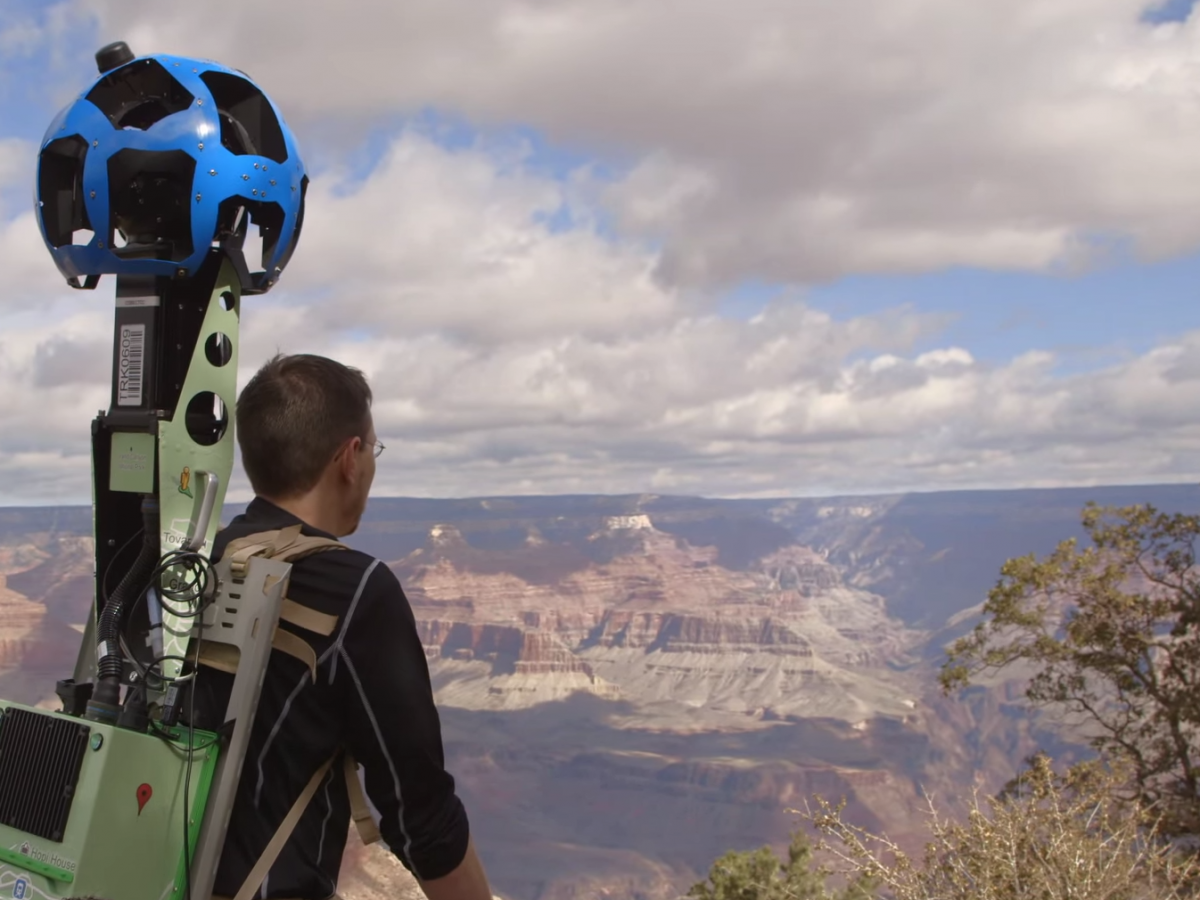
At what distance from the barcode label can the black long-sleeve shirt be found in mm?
630

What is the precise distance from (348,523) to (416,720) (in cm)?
57

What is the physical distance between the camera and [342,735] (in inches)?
99.9

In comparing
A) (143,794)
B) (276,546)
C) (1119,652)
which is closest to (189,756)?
(143,794)

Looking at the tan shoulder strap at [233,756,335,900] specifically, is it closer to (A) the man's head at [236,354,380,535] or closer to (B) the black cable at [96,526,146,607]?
(A) the man's head at [236,354,380,535]

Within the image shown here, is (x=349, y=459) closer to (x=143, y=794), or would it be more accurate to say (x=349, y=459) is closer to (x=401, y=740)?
(x=401, y=740)

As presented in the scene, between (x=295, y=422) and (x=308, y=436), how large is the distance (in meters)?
0.04

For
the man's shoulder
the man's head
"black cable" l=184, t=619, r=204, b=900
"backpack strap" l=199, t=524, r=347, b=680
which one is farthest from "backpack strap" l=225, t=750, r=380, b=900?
the man's head

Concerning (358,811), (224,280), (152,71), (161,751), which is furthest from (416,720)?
(152,71)

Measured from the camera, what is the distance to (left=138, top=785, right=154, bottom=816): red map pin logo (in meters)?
2.36

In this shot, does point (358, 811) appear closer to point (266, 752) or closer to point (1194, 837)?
point (266, 752)

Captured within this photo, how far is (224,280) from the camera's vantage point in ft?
9.70

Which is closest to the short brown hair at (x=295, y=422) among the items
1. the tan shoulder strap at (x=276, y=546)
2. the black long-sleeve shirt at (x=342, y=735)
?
the tan shoulder strap at (x=276, y=546)

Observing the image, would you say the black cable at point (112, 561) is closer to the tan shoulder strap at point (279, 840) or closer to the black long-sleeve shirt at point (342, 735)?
the black long-sleeve shirt at point (342, 735)

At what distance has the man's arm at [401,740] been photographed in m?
2.46
